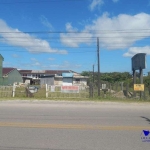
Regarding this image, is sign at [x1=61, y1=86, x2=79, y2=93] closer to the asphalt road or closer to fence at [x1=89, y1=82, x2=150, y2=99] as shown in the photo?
fence at [x1=89, y1=82, x2=150, y2=99]

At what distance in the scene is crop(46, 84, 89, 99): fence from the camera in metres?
A: 20.7

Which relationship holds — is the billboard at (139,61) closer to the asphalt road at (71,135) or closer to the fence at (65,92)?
the fence at (65,92)

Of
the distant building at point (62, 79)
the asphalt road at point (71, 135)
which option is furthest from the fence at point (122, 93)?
the distant building at point (62, 79)

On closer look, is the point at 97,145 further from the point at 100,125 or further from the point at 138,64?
the point at 138,64

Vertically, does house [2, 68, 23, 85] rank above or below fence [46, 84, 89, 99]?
above

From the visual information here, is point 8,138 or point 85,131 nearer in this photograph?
point 8,138

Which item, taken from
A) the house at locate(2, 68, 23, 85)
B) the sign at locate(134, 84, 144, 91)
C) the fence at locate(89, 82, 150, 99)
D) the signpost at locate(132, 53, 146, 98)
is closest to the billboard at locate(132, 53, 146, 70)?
the signpost at locate(132, 53, 146, 98)

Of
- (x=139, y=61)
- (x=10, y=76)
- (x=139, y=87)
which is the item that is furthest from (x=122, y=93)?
(x=10, y=76)

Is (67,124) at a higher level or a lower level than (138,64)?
lower

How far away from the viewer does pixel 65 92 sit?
2095 cm

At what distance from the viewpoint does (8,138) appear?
6125 millimetres

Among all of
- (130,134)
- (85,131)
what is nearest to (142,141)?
(130,134)

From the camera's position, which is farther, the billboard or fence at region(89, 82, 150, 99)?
the billboard

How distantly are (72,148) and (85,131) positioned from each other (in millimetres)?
1728
